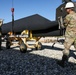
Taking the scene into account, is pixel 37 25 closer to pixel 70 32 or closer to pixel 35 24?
Result: pixel 35 24

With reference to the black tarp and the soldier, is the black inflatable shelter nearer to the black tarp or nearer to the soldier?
the black tarp

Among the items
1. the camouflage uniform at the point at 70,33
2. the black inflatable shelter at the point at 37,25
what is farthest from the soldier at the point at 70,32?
the black inflatable shelter at the point at 37,25

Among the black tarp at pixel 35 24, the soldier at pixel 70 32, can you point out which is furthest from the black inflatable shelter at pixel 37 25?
the soldier at pixel 70 32

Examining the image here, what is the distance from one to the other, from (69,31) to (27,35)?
562 centimetres

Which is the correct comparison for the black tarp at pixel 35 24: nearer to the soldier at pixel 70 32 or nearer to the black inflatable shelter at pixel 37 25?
Result: the black inflatable shelter at pixel 37 25

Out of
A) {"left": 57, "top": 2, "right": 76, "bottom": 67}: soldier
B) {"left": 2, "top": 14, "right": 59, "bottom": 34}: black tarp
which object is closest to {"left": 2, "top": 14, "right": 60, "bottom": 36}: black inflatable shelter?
{"left": 2, "top": 14, "right": 59, "bottom": 34}: black tarp

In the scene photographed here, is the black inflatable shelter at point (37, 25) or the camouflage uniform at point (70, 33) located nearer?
the camouflage uniform at point (70, 33)

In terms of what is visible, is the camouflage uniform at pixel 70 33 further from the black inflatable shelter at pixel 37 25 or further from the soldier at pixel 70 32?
the black inflatable shelter at pixel 37 25

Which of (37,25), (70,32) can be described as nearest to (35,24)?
(37,25)

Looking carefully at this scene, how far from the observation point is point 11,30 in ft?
51.0

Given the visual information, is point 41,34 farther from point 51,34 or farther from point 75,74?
point 75,74

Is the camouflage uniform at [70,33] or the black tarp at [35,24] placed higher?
the black tarp at [35,24]

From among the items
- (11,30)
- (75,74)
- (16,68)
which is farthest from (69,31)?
(11,30)

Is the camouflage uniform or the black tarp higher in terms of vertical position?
the black tarp
